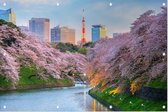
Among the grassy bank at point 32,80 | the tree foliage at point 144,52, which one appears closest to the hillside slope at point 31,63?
the grassy bank at point 32,80

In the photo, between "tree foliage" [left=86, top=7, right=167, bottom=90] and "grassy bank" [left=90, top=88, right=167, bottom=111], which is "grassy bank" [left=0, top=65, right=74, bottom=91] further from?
"grassy bank" [left=90, top=88, right=167, bottom=111]

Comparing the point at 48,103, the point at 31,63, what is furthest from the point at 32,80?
the point at 48,103

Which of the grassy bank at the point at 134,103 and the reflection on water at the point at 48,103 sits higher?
the grassy bank at the point at 134,103

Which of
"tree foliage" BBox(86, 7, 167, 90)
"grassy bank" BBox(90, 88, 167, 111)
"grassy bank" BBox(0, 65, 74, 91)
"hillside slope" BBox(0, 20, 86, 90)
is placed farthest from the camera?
"grassy bank" BBox(0, 65, 74, 91)

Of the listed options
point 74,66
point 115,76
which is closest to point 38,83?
point 74,66

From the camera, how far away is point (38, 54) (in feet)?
239

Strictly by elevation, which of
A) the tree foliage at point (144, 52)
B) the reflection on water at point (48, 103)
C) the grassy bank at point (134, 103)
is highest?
the tree foliage at point (144, 52)

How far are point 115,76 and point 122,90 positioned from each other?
4.07m

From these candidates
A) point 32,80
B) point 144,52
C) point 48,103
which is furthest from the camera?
point 32,80

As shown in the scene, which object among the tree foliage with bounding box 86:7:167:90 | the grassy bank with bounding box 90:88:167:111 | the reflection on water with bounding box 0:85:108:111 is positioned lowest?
the reflection on water with bounding box 0:85:108:111

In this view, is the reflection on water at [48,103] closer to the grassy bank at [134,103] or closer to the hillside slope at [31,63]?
the grassy bank at [134,103]

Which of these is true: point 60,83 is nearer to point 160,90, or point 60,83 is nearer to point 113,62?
point 113,62

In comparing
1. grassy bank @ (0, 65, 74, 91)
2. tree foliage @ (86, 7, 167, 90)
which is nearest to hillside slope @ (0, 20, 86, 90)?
grassy bank @ (0, 65, 74, 91)

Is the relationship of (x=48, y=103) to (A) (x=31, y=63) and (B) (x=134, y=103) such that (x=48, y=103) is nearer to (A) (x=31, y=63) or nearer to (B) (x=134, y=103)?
(B) (x=134, y=103)
